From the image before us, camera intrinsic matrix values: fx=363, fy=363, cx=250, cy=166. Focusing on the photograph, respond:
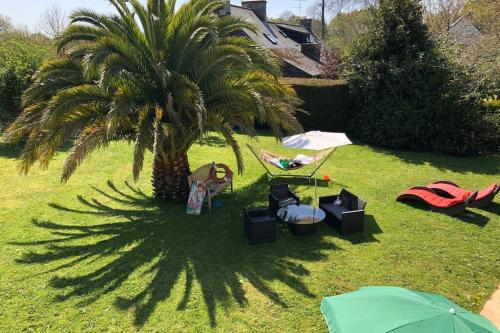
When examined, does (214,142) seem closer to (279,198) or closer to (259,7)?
(279,198)

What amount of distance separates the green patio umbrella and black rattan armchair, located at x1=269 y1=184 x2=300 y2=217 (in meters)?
4.52

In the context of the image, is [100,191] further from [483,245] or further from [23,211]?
[483,245]

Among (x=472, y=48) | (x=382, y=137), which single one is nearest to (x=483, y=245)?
(x=382, y=137)

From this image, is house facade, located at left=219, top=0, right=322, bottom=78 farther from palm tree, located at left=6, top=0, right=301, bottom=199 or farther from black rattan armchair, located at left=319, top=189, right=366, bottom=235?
black rattan armchair, located at left=319, top=189, right=366, bottom=235

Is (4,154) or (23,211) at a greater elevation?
(4,154)

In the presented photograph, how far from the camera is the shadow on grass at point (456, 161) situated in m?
12.2

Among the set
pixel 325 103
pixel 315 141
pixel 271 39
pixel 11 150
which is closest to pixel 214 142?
pixel 325 103

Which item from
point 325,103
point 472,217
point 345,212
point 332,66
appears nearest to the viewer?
point 345,212

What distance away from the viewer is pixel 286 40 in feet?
104

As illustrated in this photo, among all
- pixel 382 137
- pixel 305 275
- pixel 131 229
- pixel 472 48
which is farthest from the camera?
pixel 382 137

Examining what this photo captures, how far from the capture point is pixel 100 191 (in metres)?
10.2

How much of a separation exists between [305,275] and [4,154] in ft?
43.8

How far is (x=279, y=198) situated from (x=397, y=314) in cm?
580

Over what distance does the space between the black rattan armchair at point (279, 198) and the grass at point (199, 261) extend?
0.53m
